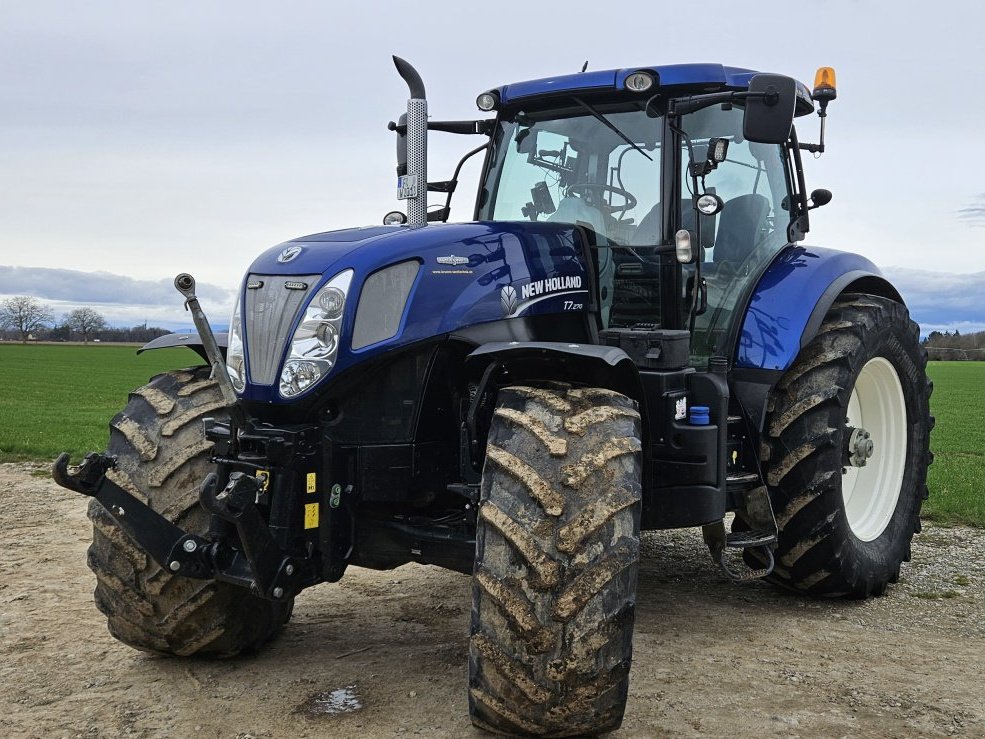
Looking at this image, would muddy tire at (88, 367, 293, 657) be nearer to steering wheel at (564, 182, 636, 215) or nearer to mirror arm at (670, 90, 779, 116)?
steering wheel at (564, 182, 636, 215)

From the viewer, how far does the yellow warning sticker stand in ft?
13.5

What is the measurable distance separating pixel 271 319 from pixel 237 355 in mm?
259

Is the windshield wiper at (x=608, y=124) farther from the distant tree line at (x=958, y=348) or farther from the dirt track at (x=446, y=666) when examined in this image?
the distant tree line at (x=958, y=348)

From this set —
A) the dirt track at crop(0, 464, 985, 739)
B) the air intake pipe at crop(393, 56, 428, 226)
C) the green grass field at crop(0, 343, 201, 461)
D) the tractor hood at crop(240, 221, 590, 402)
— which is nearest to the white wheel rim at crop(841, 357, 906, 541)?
the dirt track at crop(0, 464, 985, 739)

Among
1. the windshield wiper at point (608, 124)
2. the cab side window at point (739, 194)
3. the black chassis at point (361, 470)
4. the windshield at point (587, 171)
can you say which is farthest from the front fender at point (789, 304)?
the black chassis at point (361, 470)

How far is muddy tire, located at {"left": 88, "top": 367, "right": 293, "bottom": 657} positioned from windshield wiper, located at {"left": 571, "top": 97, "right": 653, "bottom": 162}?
94.1 inches

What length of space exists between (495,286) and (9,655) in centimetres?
287

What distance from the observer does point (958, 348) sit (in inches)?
2436

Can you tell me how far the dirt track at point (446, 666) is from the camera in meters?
4.10

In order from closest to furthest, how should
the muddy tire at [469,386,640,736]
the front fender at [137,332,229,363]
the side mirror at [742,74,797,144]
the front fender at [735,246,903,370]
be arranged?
the muddy tire at [469,386,640,736] → the side mirror at [742,74,797,144] → the front fender at [137,332,229,363] → the front fender at [735,246,903,370]

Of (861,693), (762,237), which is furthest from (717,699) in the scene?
(762,237)

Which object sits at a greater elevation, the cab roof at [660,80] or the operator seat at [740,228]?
the cab roof at [660,80]

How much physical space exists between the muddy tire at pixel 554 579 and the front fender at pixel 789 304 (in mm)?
1959

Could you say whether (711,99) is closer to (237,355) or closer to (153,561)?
(237,355)
